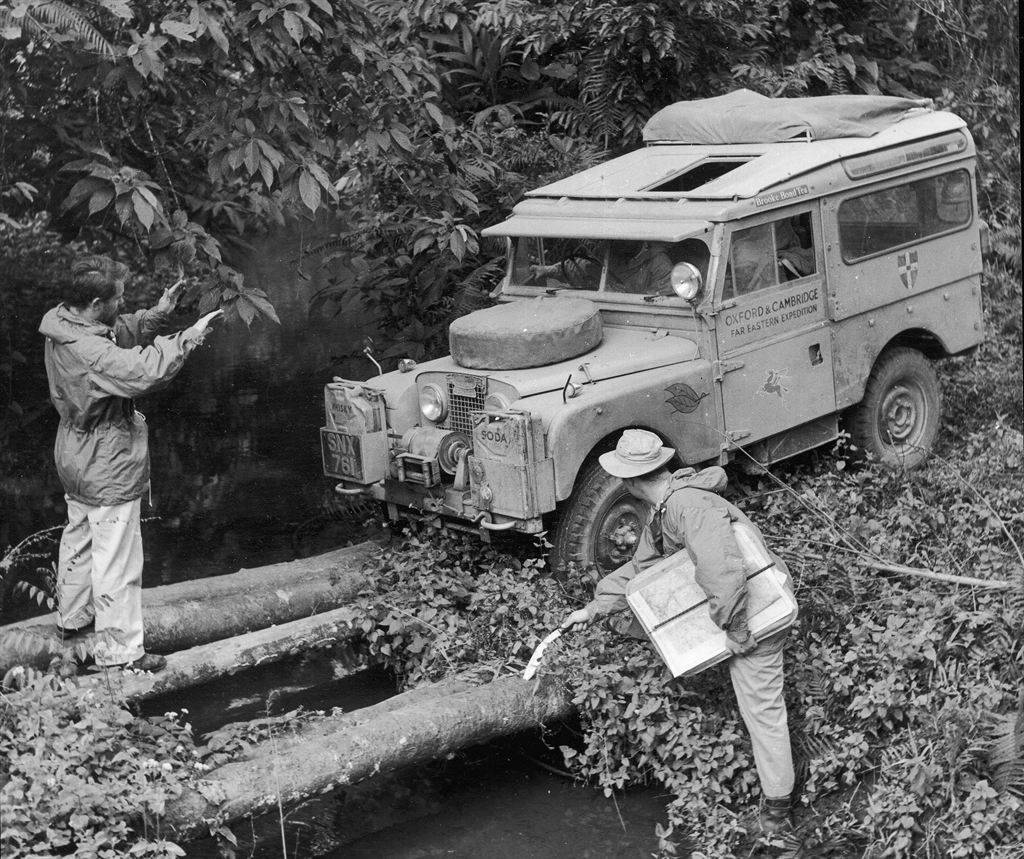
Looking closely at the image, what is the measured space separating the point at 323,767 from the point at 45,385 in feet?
27.5

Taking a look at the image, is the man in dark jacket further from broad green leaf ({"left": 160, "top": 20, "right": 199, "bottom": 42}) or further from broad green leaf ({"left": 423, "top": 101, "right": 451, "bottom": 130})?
broad green leaf ({"left": 423, "top": 101, "right": 451, "bottom": 130})

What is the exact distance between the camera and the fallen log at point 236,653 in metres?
6.13

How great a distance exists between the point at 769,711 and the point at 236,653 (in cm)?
271

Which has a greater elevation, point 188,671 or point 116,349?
point 116,349

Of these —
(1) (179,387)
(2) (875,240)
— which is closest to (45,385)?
(1) (179,387)

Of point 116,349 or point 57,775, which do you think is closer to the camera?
point 57,775

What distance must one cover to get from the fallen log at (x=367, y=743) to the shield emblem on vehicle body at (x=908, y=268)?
3.72 metres

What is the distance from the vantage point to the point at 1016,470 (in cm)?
758

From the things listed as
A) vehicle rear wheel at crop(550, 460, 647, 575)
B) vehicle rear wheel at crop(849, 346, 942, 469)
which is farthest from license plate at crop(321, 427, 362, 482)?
vehicle rear wheel at crop(849, 346, 942, 469)

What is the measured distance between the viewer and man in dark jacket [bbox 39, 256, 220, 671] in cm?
595

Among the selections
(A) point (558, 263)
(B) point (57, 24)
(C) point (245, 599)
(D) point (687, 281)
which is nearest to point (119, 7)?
(B) point (57, 24)

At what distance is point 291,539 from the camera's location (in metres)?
9.65

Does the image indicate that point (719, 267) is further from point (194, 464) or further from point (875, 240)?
point (194, 464)

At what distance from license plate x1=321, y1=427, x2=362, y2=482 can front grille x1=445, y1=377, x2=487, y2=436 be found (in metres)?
0.52
